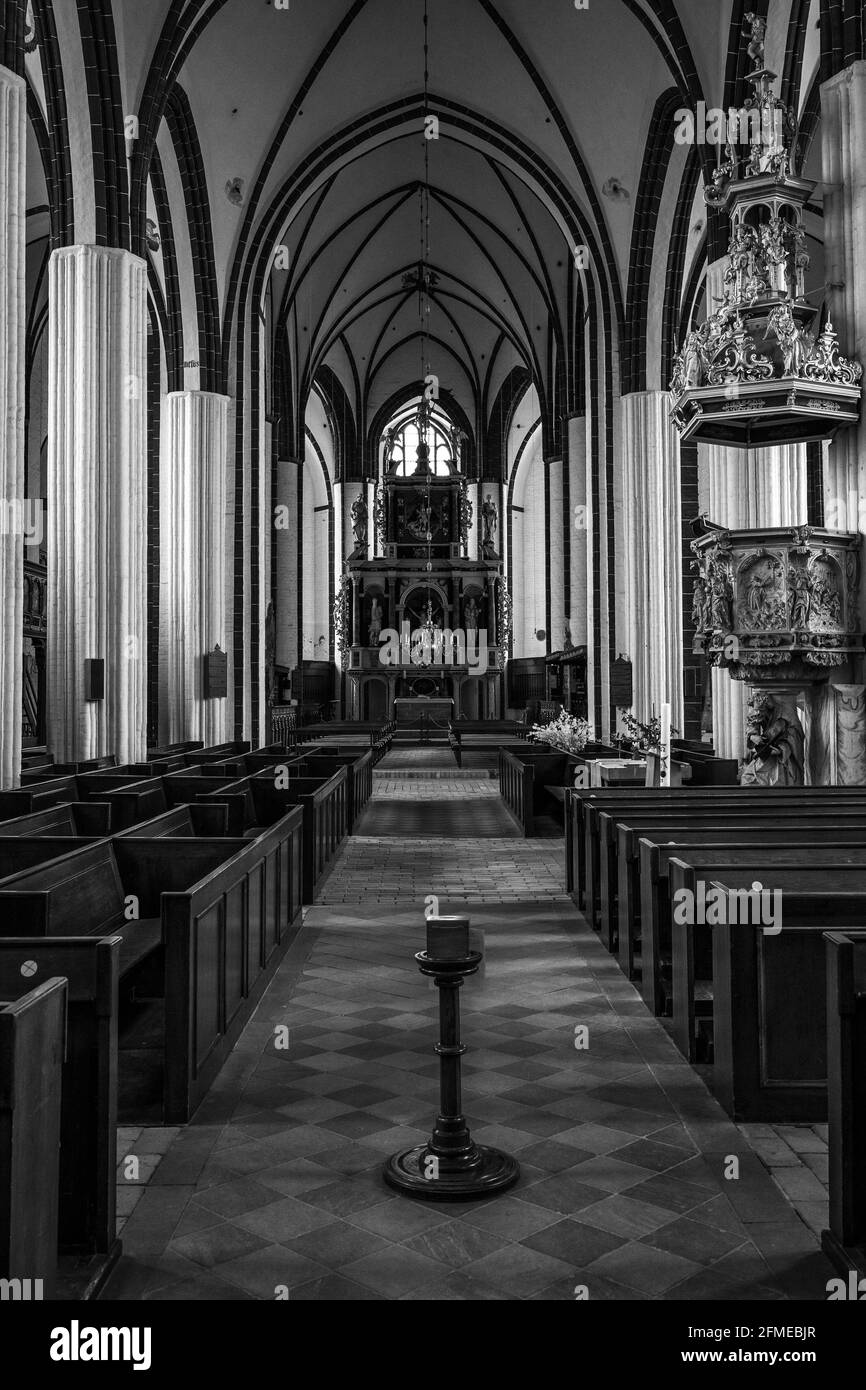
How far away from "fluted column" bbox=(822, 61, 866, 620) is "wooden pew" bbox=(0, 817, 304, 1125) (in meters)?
6.10

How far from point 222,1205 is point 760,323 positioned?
909cm

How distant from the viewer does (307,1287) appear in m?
2.89

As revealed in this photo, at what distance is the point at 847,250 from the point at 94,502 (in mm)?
8913

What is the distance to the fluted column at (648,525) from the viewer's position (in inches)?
763

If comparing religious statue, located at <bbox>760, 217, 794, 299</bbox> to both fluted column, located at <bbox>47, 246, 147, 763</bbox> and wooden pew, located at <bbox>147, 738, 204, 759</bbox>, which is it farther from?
wooden pew, located at <bbox>147, 738, 204, 759</bbox>

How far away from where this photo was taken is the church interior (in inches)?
128

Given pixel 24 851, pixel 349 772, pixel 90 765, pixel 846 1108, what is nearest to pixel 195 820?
pixel 24 851

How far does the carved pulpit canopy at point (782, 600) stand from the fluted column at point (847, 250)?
27cm

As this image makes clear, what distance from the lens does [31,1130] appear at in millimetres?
2674

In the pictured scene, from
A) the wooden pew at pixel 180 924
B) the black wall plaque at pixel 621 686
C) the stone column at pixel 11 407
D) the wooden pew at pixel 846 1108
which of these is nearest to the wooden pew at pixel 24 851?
the wooden pew at pixel 180 924
